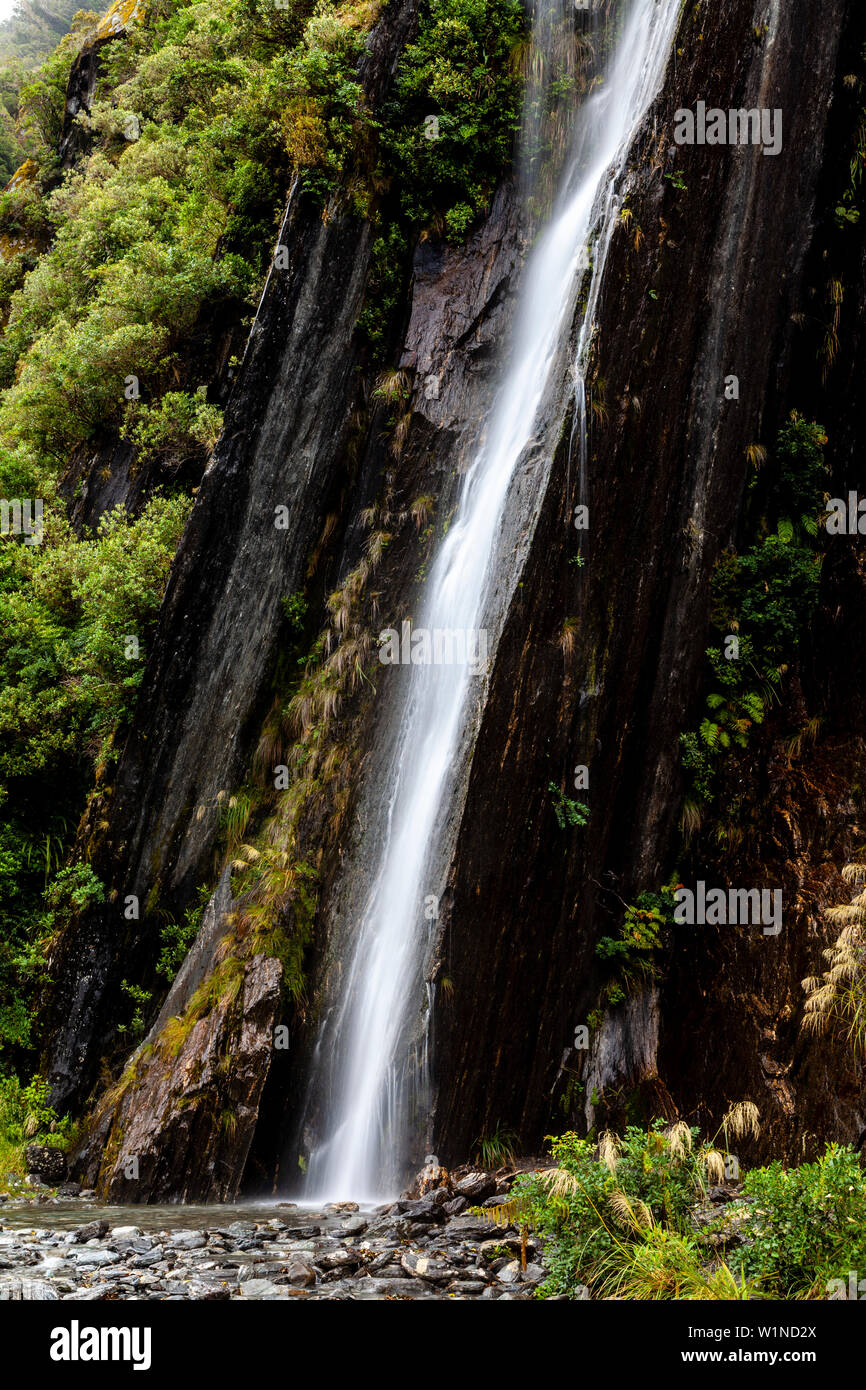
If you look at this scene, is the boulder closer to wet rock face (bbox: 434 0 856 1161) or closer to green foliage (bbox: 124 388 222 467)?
wet rock face (bbox: 434 0 856 1161)

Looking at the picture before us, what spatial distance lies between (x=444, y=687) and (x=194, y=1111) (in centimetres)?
493

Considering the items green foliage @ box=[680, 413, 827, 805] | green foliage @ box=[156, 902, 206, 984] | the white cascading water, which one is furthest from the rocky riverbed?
green foliage @ box=[680, 413, 827, 805]

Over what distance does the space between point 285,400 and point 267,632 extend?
312 cm

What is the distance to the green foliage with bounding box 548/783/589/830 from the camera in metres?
9.41

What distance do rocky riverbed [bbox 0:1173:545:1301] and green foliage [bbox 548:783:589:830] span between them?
135 inches

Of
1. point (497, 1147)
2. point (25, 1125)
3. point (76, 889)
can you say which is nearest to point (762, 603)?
point (497, 1147)

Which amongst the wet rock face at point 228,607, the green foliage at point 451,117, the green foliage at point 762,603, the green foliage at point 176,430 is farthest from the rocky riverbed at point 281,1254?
the green foliage at point 451,117

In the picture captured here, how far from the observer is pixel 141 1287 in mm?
4883

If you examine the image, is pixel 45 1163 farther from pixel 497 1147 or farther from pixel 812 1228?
pixel 812 1228

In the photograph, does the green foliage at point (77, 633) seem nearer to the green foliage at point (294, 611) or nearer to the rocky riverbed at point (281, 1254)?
the green foliage at point (294, 611)

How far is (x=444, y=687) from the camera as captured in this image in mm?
10227

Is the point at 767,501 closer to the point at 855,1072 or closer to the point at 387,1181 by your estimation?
the point at 855,1072

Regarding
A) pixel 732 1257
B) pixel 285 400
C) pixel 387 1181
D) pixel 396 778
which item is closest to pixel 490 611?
pixel 396 778

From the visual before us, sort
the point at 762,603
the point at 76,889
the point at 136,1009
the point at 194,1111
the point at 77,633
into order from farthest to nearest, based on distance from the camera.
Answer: the point at 77,633, the point at 762,603, the point at 76,889, the point at 136,1009, the point at 194,1111
